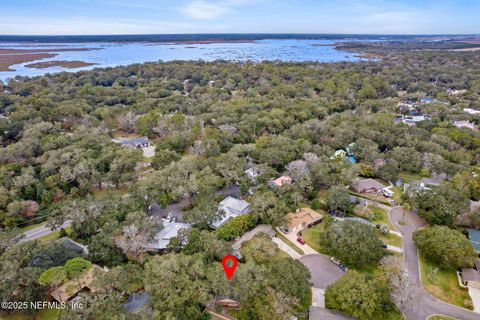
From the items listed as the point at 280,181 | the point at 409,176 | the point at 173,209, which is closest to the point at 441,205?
the point at 409,176

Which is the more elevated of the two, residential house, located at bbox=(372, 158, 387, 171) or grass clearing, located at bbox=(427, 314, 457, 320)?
residential house, located at bbox=(372, 158, 387, 171)

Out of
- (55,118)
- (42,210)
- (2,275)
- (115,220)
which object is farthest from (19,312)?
(55,118)

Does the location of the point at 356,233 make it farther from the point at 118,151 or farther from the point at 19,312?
the point at 118,151

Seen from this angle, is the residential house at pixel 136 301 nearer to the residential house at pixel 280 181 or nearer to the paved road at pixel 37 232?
the paved road at pixel 37 232

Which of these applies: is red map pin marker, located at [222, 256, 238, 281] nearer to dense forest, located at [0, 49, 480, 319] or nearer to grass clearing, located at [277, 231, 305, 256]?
dense forest, located at [0, 49, 480, 319]

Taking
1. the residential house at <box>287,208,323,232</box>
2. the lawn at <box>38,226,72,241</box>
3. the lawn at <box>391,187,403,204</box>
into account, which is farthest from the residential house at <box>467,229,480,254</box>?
the lawn at <box>38,226,72,241</box>

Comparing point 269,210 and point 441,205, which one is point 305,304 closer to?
point 269,210

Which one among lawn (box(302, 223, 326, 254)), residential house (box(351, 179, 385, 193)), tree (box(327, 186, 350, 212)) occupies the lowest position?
lawn (box(302, 223, 326, 254))
